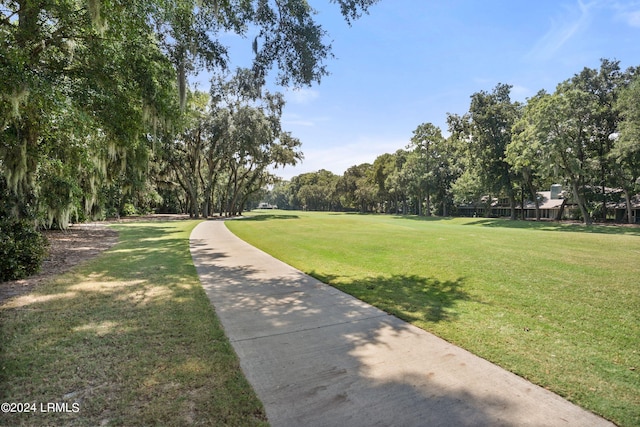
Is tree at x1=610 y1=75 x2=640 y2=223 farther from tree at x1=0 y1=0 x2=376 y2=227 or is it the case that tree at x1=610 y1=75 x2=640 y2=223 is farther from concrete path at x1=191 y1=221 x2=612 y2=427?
concrete path at x1=191 y1=221 x2=612 y2=427

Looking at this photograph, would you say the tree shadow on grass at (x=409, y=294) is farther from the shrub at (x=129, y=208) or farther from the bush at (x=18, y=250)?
the shrub at (x=129, y=208)

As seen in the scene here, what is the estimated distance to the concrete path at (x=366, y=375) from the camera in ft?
8.38

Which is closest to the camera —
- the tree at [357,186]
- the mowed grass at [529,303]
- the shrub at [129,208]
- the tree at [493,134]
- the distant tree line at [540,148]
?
the mowed grass at [529,303]

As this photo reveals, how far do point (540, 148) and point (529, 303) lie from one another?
27920mm

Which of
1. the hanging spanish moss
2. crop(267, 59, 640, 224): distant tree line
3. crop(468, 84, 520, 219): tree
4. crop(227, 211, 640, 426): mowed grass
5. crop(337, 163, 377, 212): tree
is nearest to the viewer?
crop(227, 211, 640, 426): mowed grass

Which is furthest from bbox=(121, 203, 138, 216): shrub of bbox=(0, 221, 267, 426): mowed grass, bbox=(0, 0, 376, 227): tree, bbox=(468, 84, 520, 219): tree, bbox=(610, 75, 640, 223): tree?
bbox=(610, 75, 640, 223): tree

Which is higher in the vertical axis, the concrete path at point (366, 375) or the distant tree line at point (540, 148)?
the distant tree line at point (540, 148)

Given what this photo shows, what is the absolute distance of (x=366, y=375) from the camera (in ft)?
10.4

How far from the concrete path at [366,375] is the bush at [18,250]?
4657 millimetres

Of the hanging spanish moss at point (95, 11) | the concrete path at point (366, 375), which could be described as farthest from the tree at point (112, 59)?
the concrete path at point (366, 375)

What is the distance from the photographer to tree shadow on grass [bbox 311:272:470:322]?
5.08 metres

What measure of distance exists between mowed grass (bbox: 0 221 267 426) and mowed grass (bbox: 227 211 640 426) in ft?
9.06

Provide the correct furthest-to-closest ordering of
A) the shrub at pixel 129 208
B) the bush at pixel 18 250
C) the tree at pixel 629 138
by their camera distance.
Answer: the shrub at pixel 129 208
the tree at pixel 629 138
the bush at pixel 18 250

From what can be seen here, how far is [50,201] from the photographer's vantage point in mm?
12312
